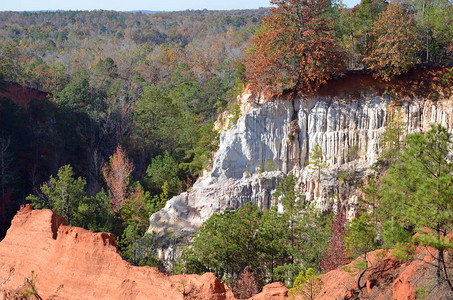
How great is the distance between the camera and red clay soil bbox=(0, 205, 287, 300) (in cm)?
1389

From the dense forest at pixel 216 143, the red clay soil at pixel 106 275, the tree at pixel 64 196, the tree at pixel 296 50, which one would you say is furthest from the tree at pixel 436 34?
the tree at pixel 64 196

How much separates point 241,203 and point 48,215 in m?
8.91

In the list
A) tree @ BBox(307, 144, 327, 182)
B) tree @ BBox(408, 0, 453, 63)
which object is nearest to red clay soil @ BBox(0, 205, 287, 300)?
tree @ BBox(307, 144, 327, 182)

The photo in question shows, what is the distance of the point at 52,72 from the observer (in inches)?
1859

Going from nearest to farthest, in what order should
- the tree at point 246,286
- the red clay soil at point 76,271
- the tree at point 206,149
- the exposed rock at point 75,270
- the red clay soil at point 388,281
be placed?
the red clay soil at point 388,281
the red clay soil at point 76,271
the exposed rock at point 75,270
the tree at point 246,286
the tree at point 206,149

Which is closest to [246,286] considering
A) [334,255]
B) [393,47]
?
[334,255]

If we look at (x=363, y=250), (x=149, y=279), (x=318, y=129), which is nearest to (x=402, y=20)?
(x=318, y=129)

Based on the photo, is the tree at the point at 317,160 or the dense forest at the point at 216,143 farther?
the tree at the point at 317,160

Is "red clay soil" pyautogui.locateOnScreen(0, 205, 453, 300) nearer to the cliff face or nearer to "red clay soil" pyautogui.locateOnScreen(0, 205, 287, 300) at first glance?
"red clay soil" pyautogui.locateOnScreen(0, 205, 287, 300)

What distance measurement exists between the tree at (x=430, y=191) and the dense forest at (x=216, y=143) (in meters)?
0.06

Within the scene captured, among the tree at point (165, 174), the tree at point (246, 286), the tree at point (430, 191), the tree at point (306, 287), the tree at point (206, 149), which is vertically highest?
the tree at point (430, 191)

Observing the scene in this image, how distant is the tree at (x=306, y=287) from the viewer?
12.3 metres

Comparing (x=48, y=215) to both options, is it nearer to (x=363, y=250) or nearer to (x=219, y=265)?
Answer: (x=219, y=265)

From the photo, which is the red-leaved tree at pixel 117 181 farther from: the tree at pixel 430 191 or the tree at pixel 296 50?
the tree at pixel 430 191
